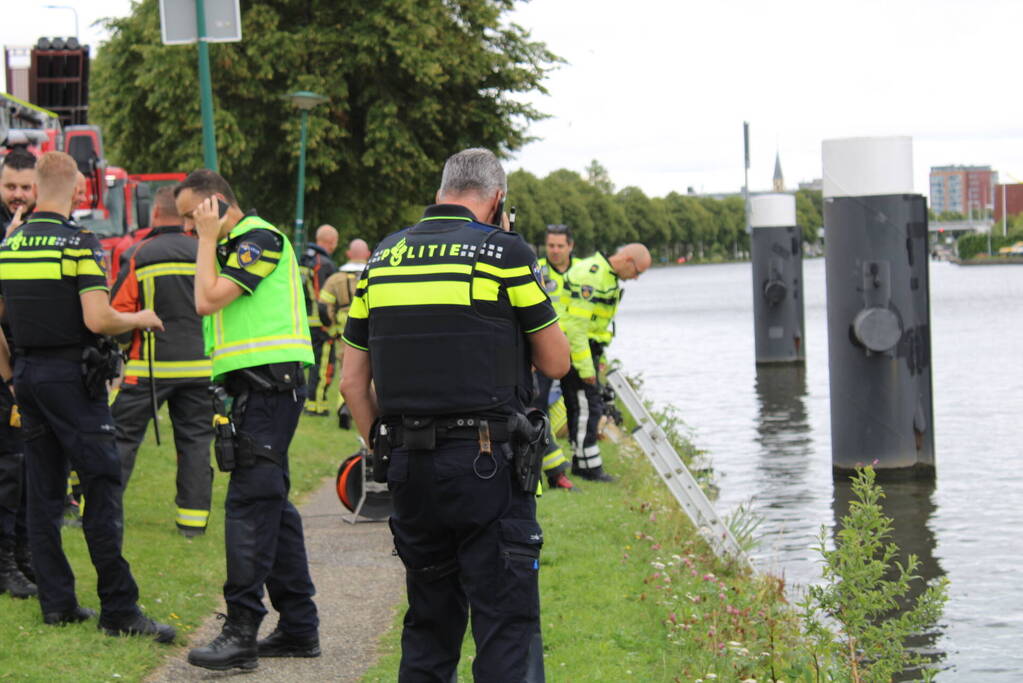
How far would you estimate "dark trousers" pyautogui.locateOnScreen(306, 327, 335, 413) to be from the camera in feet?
50.3

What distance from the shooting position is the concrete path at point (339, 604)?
634cm

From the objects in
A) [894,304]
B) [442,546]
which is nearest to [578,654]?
[442,546]

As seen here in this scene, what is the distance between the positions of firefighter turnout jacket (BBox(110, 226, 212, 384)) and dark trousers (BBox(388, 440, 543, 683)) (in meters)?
4.42

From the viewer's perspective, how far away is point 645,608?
297 inches

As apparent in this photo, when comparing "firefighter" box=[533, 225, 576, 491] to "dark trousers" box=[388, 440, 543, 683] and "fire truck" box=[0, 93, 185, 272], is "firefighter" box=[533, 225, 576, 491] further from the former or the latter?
"dark trousers" box=[388, 440, 543, 683]

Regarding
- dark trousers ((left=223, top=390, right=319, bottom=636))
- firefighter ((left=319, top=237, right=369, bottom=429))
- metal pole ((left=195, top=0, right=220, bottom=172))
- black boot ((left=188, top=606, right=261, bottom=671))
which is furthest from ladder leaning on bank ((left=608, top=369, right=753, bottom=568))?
firefighter ((left=319, top=237, right=369, bottom=429))

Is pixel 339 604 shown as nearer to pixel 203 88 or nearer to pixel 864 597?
pixel 864 597

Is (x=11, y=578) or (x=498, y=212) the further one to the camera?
(x=11, y=578)

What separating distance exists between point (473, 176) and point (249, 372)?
172 centimetres

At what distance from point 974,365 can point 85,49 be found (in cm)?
1503

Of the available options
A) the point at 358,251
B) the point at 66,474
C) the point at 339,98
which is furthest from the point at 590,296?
the point at 339,98

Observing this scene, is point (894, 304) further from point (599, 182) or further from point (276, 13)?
point (599, 182)

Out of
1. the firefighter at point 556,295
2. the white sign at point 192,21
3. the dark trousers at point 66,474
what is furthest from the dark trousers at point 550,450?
the white sign at point 192,21

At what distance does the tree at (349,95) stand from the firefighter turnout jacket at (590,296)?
19483mm
